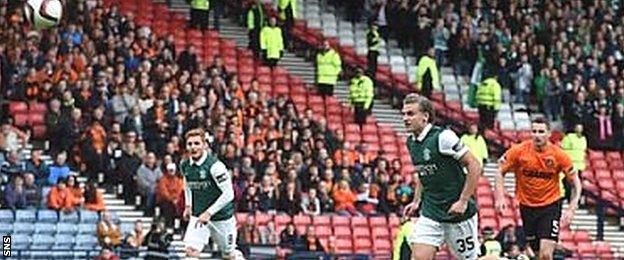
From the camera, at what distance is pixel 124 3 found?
35000 millimetres

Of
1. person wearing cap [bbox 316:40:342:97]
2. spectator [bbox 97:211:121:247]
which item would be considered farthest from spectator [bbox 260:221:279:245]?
person wearing cap [bbox 316:40:342:97]

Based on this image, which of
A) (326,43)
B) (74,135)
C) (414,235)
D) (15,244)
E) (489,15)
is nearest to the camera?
(414,235)

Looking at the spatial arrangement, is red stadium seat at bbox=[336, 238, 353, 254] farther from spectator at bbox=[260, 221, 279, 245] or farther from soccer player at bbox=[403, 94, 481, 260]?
soccer player at bbox=[403, 94, 481, 260]

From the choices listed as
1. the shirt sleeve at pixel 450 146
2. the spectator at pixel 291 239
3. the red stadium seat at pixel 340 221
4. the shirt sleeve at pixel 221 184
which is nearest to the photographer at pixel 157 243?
the spectator at pixel 291 239

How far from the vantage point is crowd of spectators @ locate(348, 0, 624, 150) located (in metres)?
35.7

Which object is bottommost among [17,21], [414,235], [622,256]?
[622,256]

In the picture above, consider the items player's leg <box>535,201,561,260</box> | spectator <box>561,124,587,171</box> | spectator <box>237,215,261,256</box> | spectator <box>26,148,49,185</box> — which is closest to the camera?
player's leg <box>535,201,561,260</box>

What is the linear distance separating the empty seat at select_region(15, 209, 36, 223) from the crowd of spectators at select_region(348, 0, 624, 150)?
12.5 metres

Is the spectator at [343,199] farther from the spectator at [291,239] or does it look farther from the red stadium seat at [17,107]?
the red stadium seat at [17,107]

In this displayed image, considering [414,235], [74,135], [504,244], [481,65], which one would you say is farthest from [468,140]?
[414,235]

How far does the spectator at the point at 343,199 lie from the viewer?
2992 centimetres

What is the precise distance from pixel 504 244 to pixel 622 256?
4649 mm

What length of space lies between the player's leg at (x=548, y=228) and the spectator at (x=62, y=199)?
10.2 meters

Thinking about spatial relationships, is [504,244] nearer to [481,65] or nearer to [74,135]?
[74,135]
